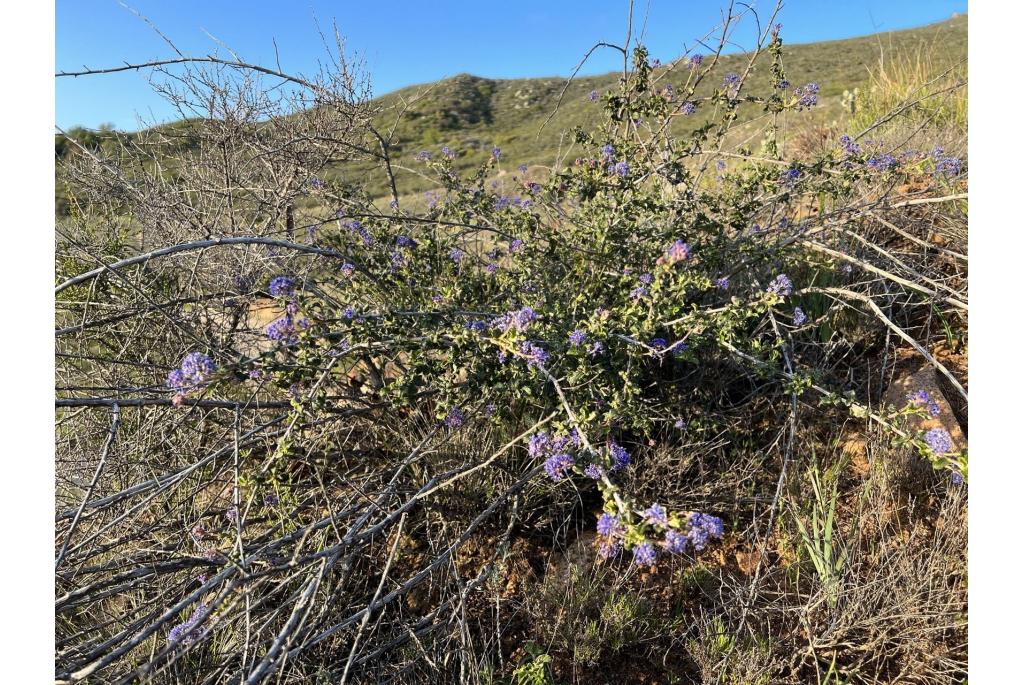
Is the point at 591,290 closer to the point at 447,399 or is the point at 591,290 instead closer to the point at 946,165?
the point at 447,399

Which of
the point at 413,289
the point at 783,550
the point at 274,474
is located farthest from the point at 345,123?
the point at 783,550

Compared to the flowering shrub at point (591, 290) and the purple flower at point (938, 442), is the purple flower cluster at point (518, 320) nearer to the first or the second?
the flowering shrub at point (591, 290)

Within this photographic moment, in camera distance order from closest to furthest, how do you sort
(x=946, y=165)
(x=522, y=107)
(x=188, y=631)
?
(x=188, y=631)
(x=946, y=165)
(x=522, y=107)

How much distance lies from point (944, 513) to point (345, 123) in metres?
3.56

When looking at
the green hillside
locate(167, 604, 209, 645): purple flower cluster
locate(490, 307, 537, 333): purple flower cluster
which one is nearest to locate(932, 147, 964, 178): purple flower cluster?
locate(490, 307, 537, 333): purple flower cluster

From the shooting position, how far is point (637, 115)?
2.49 m

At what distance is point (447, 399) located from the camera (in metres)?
1.88

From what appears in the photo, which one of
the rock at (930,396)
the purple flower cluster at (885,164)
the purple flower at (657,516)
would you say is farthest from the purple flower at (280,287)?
the purple flower cluster at (885,164)

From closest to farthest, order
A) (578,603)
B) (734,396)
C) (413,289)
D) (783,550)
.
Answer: (578,603)
(783,550)
(413,289)
(734,396)

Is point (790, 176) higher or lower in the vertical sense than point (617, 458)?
higher

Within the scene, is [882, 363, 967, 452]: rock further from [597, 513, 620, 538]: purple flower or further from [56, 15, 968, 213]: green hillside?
[56, 15, 968, 213]: green hillside

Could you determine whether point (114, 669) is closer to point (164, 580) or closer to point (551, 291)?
point (164, 580)

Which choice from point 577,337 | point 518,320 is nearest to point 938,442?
point 577,337

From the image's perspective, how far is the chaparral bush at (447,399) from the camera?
1575mm
